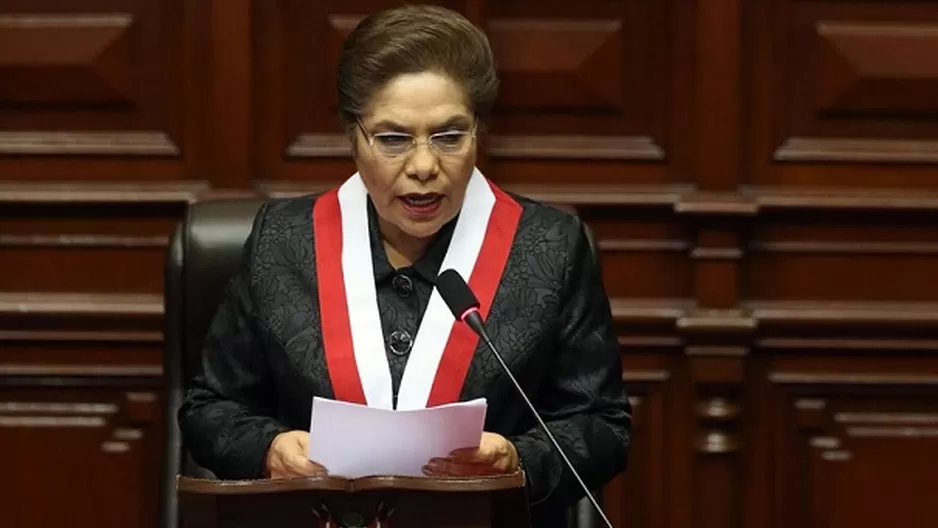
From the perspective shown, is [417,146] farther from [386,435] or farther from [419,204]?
[386,435]

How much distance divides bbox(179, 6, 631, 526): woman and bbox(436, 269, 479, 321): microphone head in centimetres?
21

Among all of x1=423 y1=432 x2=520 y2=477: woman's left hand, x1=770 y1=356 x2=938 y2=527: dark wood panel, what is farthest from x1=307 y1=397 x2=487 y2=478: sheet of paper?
x1=770 y1=356 x2=938 y2=527: dark wood panel

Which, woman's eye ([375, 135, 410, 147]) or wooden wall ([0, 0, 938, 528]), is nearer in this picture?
woman's eye ([375, 135, 410, 147])

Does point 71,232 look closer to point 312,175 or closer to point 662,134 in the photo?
point 312,175

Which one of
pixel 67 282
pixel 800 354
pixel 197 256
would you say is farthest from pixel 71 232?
pixel 800 354

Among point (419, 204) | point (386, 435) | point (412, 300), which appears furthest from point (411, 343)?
point (386, 435)

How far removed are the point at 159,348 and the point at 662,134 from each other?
3.40 ft

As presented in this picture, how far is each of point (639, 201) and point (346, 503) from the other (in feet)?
4.30

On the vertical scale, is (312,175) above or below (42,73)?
below

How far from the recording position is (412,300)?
195 cm

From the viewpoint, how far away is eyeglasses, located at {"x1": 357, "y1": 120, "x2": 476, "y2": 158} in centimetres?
185

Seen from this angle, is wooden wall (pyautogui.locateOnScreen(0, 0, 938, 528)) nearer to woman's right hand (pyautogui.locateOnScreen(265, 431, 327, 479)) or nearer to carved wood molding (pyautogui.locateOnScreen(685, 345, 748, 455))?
carved wood molding (pyautogui.locateOnScreen(685, 345, 748, 455))

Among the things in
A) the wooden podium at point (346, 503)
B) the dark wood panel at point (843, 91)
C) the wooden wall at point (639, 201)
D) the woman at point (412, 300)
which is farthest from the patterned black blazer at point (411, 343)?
the dark wood panel at point (843, 91)

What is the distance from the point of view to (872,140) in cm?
271
